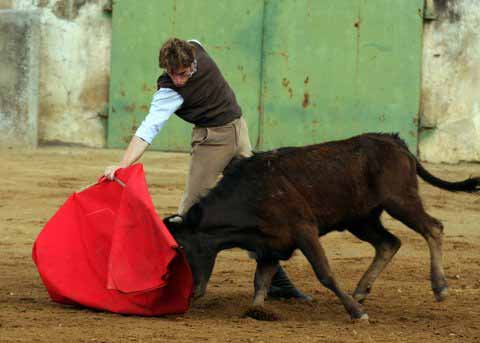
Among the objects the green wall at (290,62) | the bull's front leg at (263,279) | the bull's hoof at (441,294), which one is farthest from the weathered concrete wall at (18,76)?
the bull's hoof at (441,294)

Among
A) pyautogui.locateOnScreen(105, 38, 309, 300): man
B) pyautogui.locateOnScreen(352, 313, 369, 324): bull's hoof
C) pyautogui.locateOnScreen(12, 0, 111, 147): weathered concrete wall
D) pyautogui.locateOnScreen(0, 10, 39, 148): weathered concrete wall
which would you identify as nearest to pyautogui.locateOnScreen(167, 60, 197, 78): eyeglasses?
pyautogui.locateOnScreen(105, 38, 309, 300): man

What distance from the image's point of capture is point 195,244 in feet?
23.1

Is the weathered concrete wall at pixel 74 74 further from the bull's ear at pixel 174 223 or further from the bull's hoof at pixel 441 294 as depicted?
the bull's hoof at pixel 441 294

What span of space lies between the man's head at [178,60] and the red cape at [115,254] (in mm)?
616

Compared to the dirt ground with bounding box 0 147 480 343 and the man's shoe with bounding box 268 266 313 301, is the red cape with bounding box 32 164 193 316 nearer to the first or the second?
the dirt ground with bounding box 0 147 480 343

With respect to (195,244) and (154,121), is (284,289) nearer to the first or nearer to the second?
(195,244)

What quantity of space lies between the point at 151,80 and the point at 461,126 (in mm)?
4003

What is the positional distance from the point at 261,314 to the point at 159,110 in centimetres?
144

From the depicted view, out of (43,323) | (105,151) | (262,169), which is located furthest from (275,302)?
(105,151)

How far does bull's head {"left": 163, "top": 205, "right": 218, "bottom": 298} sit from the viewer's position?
7023 mm

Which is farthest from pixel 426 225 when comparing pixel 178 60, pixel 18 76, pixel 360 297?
pixel 18 76

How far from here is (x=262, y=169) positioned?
7.21 meters

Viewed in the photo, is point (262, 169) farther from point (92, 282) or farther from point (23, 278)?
point (23, 278)

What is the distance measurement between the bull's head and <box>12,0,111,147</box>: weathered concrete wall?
746cm
